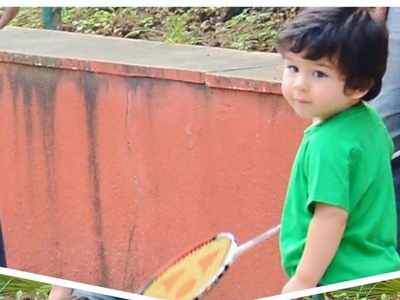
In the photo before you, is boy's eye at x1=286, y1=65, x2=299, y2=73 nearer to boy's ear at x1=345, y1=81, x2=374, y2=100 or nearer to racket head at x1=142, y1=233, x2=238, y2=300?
boy's ear at x1=345, y1=81, x2=374, y2=100

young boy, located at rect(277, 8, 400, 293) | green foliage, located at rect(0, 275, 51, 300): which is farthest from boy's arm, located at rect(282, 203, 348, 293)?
green foliage, located at rect(0, 275, 51, 300)

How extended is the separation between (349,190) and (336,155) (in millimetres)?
42

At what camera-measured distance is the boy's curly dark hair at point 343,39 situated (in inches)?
56.5

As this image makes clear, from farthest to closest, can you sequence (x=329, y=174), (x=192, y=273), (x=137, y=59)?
(x=137, y=59)
(x=192, y=273)
(x=329, y=174)

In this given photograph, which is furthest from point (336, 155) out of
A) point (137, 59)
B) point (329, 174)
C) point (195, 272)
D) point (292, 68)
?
point (137, 59)

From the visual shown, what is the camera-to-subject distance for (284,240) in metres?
1.48

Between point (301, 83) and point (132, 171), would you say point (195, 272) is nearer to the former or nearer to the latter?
point (301, 83)

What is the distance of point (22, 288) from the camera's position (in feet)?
5.19

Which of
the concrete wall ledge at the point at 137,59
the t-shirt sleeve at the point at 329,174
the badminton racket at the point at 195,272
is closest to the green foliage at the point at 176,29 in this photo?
the concrete wall ledge at the point at 137,59

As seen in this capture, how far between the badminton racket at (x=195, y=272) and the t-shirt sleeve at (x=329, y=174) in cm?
20

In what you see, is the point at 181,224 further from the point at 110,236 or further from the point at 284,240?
the point at 284,240

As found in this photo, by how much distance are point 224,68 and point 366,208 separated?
0.53 m

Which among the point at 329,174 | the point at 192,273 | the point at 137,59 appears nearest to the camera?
the point at 329,174

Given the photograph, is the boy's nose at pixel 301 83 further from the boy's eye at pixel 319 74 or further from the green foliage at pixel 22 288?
the green foliage at pixel 22 288
